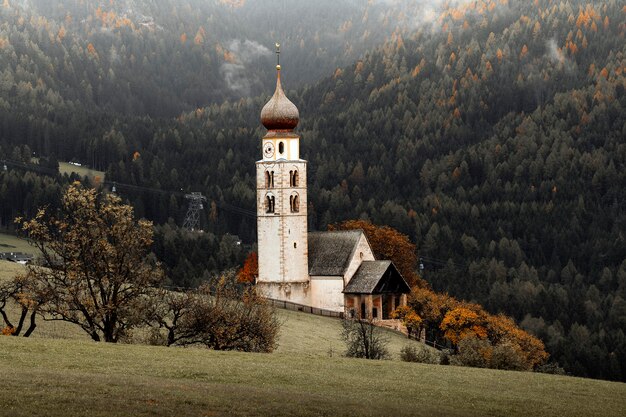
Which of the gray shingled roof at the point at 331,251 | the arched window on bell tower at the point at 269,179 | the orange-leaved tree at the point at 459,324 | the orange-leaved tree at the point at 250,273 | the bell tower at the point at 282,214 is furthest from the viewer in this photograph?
the orange-leaved tree at the point at 250,273

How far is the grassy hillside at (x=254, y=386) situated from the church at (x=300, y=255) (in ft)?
148

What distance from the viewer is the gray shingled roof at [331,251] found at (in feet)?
374

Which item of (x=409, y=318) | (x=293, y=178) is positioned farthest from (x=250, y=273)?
(x=409, y=318)

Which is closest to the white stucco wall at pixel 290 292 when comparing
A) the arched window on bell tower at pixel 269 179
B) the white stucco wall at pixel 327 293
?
the white stucco wall at pixel 327 293

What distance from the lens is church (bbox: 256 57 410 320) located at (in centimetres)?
11281

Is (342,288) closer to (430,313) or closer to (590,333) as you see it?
(430,313)

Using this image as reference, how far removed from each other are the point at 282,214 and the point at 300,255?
13.3 ft

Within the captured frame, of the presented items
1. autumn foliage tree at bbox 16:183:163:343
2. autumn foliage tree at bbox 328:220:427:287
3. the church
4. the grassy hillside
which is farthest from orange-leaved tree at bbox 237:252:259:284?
the grassy hillside

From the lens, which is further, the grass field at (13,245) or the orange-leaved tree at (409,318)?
the grass field at (13,245)

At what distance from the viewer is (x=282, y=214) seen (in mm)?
115688

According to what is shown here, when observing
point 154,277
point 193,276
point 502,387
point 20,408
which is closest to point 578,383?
point 502,387

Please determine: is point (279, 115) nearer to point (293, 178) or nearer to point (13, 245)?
point (293, 178)

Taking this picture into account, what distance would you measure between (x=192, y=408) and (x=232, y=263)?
12658 centimetres

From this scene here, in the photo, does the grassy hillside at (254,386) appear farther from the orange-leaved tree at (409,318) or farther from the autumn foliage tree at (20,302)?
the orange-leaved tree at (409,318)
